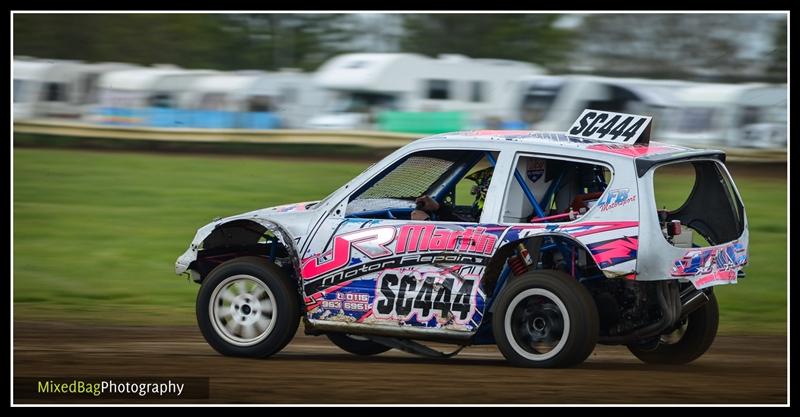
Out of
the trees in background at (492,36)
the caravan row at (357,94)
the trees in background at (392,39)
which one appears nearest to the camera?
the caravan row at (357,94)

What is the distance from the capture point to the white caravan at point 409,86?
85.7 feet

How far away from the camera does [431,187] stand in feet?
30.7

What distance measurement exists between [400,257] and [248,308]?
128cm

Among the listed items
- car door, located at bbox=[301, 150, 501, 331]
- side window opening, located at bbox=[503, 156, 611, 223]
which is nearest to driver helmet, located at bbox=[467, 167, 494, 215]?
car door, located at bbox=[301, 150, 501, 331]

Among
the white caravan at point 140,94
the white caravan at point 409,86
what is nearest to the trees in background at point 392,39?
the white caravan at point 409,86

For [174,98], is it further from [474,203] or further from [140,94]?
[474,203]

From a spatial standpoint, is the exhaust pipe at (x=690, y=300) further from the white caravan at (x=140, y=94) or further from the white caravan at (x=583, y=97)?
the white caravan at (x=140, y=94)

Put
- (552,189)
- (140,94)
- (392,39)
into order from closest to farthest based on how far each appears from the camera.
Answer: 1. (552,189)
2. (140,94)
3. (392,39)

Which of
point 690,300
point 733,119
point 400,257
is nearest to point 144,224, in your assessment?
point 400,257

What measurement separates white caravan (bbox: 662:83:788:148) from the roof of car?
14951 millimetres

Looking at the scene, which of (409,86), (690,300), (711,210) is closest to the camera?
(690,300)

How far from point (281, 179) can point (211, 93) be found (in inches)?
203

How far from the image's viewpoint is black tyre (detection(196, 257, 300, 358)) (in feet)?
29.2

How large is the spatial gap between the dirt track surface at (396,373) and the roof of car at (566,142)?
Answer: 5.13ft
